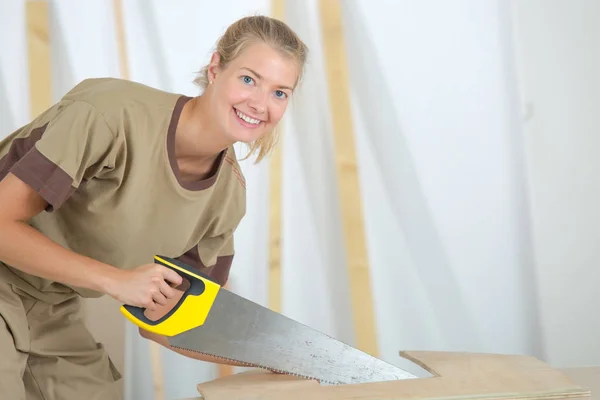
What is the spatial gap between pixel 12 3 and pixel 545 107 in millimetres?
1577

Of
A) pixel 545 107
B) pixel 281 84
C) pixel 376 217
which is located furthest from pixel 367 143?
pixel 281 84

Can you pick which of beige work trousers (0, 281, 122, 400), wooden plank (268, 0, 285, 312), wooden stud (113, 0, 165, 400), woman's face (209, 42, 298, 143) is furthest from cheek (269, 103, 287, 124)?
wooden stud (113, 0, 165, 400)

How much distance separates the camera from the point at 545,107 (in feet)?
6.99

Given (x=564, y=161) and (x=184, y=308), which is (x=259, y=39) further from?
(x=564, y=161)

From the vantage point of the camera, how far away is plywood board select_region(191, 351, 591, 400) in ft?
3.77

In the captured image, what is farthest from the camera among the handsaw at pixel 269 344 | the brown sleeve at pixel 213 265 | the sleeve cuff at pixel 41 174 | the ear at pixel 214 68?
the brown sleeve at pixel 213 265

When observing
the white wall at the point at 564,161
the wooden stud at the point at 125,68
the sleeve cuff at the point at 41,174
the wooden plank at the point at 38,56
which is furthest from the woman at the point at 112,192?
the white wall at the point at 564,161

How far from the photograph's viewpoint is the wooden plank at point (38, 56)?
2.06 metres

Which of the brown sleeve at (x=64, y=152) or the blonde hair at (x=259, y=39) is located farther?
the blonde hair at (x=259, y=39)

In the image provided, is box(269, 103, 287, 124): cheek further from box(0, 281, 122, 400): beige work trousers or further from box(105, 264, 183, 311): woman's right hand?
box(0, 281, 122, 400): beige work trousers

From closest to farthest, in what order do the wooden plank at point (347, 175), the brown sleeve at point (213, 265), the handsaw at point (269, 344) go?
the handsaw at point (269, 344) → the brown sleeve at point (213, 265) → the wooden plank at point (347, 175)

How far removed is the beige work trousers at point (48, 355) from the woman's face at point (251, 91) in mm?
477

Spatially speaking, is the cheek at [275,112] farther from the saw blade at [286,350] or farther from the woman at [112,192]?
the saw blade at [286,350]

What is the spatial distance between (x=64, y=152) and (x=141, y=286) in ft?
0.77
